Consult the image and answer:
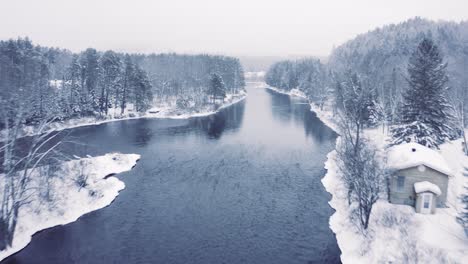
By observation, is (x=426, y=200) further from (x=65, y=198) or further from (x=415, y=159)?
(x=65, y=198)

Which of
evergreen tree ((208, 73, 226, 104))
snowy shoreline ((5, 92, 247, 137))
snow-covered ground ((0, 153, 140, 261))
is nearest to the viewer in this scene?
snow-covered ground ((0, 153, 140, 261))

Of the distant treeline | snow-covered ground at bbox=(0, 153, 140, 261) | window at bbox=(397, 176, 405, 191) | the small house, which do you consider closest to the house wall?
the small house

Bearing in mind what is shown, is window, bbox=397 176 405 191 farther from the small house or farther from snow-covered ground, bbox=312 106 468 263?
snow-covered ground, bbox=312 106 468 263

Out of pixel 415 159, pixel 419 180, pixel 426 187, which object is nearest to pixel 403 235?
pixel 426 187

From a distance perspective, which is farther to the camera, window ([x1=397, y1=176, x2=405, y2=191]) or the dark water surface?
window ([x1=397, y1=176, x2=405, y2=191])

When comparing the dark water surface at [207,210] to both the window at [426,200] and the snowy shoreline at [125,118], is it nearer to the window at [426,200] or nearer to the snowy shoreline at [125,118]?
the window at [426,200]

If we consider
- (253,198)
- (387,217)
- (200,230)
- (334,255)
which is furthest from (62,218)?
(387,217)

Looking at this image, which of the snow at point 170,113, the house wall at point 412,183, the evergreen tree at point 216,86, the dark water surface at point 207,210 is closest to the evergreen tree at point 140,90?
the snow at point 170,113
